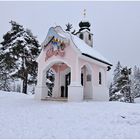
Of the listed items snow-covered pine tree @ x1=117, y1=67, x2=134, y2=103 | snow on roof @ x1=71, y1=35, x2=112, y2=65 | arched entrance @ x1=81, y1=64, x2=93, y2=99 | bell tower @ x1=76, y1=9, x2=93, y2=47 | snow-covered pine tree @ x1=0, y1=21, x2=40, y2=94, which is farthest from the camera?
snow-covered pine tree @ x1=117, y1=67, x2=134, y2=103

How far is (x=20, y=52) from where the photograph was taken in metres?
25.9

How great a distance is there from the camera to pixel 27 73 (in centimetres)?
2605

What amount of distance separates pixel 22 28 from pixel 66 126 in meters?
23.6

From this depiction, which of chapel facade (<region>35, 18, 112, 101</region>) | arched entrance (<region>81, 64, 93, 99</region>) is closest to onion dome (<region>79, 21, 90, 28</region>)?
chapel facade (<region>35, 18, 112, 101</region>)

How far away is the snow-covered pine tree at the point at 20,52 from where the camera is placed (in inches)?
997

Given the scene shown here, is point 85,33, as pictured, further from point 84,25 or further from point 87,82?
point 87,82

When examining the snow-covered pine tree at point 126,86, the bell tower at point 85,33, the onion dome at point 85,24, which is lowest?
the snow-covered pine tree at point 126,86

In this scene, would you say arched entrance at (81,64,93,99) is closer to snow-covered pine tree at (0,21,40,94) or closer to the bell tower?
the bell tower

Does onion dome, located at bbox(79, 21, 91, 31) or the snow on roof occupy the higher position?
onion dome, located at bbox(79, 21, 91, 31)

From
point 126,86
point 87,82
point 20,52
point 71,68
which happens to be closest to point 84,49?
point 71,68

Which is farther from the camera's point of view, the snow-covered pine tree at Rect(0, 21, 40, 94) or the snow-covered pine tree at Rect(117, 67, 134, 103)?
the snow-covered pine tree at Rect(117, 67, 134, 103)

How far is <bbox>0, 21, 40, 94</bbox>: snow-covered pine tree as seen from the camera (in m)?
25.3

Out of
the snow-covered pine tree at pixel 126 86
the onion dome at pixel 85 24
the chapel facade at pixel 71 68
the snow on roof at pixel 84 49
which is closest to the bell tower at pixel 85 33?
the onion dome at pixel 85 24

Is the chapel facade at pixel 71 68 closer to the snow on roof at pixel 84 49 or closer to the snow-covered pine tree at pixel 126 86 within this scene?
the snow on roof at pixel 84 49
